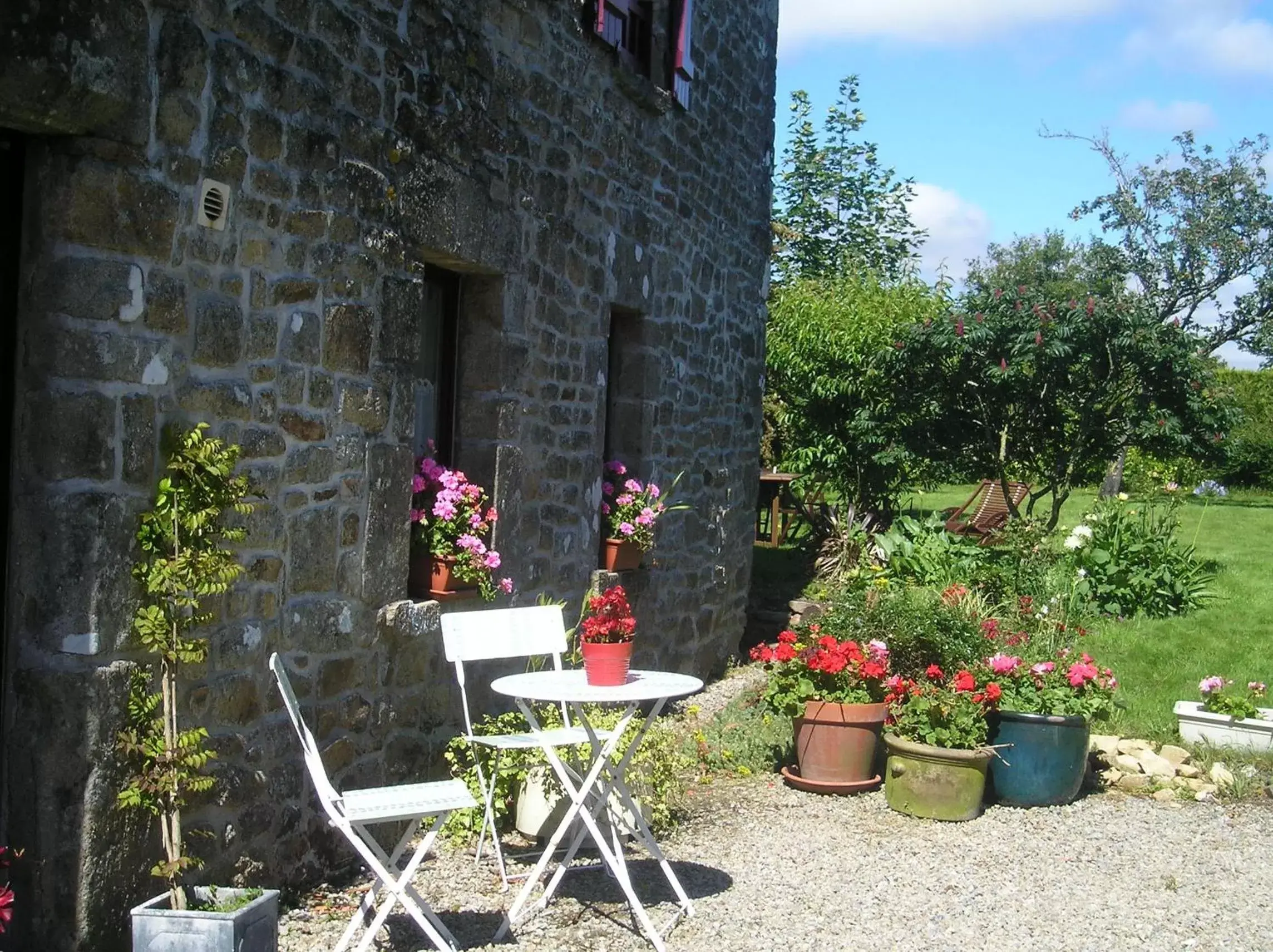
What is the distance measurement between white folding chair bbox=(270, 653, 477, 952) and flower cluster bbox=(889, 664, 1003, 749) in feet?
8.46

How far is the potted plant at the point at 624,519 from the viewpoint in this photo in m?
6.94

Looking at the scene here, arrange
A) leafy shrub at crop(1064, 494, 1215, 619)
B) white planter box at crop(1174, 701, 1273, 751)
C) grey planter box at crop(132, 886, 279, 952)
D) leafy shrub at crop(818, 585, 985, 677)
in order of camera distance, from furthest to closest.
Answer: leafy shrub at crop(1064, 494, 1215, 619) → white planter box at crop(1174, 701, 1273, 751) → leafy shrub at crop(818, 585, 985, 677) → grey planter box at crop(132, 886, 279, 952)

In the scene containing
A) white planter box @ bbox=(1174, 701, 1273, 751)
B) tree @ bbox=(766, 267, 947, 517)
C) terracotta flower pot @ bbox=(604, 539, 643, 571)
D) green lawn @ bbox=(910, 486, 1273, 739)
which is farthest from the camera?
tree @ bbox=(766, 267, 947, 517)

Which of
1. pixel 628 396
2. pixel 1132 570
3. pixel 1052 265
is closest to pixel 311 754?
pixel 628 396

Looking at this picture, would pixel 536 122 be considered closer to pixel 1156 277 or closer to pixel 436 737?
pixel 436 737

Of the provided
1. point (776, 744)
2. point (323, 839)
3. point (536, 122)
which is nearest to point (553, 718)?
point (323, 839)

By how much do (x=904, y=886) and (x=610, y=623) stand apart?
158 cm

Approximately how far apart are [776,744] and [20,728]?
407 cm

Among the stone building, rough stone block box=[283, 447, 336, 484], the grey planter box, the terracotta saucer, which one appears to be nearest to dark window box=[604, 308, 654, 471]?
the stone building

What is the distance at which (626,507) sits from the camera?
697 centimetres

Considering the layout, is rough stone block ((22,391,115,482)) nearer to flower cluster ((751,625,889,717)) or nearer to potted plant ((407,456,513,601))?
potted plant ((407,456,513,601))

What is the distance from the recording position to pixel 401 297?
4738mm

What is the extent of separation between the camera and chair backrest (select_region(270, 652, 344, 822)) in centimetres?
358

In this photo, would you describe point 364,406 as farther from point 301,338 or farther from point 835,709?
point 835,709
